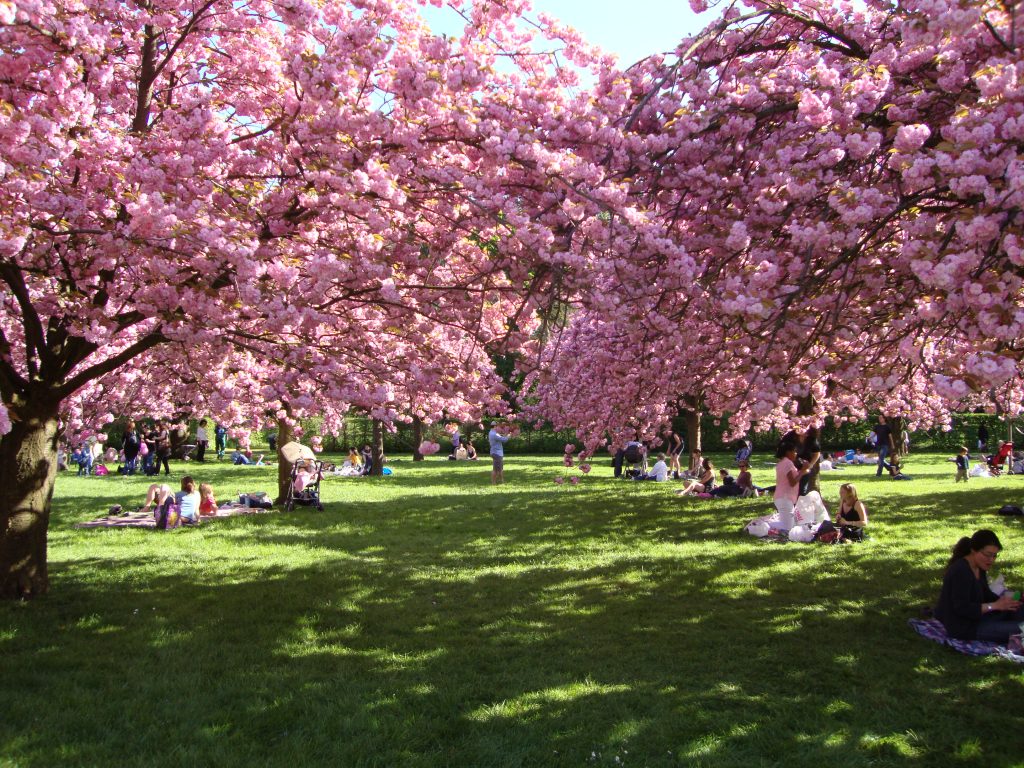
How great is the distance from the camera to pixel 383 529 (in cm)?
1256

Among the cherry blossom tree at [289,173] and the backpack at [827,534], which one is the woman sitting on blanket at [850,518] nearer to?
the backpack at [827,534]

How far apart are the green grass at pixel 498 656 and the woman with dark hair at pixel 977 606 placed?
13.5 inches

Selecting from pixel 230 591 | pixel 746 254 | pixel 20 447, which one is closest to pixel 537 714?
pixel 746 254

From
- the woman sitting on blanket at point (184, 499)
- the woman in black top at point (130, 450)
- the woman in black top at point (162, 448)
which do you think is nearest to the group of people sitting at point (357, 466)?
the woman in black top at point (162, 448)

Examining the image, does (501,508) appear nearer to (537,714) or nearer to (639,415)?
(639,415)

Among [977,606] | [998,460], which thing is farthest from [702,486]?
[977,606]

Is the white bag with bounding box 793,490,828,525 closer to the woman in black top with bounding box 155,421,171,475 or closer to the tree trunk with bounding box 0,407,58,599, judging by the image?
the tree trunk with bounding box 0,407,58,599

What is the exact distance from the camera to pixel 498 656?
605cm

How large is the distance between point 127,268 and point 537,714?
461 cm

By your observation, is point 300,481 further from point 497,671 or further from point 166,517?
point 497,671

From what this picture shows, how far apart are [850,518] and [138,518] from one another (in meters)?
11.5

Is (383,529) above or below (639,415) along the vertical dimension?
below

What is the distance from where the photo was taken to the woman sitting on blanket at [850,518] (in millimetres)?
10648

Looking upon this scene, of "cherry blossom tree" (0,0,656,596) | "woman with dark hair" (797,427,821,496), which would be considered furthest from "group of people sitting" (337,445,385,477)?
"cherry blossom tree" (0,0,656,596)
